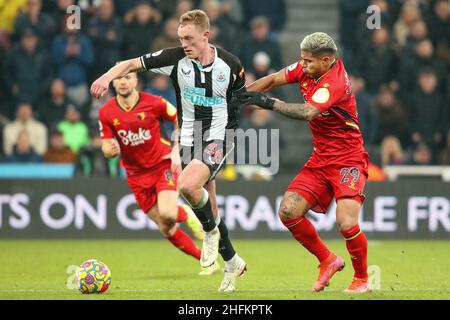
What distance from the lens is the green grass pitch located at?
9141 mm

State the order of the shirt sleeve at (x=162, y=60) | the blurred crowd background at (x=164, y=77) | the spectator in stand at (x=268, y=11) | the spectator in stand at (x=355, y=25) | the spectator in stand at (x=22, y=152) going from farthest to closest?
1. the spectator in stand at (x=268, y=11)
2. the spectator in stand at (x=355, y=25)
3. the blurred crowd background at (x=164, y=77)
4. the spectator in stand at (x=22, y=152)
5. the shirt sleeve at (x=162, y=60)

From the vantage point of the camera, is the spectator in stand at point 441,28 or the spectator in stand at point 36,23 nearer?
the spectator in stand at point 36,23

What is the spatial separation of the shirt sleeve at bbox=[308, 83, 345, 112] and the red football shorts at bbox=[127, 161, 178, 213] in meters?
3.19

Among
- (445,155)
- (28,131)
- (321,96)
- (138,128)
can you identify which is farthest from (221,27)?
(321,96)

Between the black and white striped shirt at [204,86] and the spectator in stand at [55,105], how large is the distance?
7.18 meters

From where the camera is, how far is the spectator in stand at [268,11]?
18203 millimetres

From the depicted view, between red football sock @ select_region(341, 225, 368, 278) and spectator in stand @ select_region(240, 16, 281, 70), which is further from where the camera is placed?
spectator in stand @ select_region(240, 16, 281, 70)

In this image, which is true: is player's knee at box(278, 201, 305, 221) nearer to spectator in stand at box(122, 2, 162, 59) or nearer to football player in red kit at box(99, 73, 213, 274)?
football player in red kit at box(99, 73, 213, 274)

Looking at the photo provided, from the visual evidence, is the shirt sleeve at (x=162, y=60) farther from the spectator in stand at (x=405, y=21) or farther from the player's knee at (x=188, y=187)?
the spectator in stand at (x=405, y=21)

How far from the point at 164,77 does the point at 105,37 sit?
1.33 meters

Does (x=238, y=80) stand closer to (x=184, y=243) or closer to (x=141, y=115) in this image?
(x=141, y=115)

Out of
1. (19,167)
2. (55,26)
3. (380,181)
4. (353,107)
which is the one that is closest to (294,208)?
(353,107)

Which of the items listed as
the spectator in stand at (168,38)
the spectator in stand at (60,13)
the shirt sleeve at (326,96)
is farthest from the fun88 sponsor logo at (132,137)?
the spectator in stand at (60,13)

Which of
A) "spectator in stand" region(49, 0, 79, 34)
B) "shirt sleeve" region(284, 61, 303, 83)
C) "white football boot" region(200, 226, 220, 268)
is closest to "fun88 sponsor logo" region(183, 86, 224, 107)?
"shirt sleeve" region(284, 61, 303, 83)
